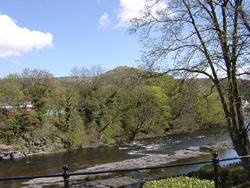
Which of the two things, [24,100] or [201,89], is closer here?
[201,89]

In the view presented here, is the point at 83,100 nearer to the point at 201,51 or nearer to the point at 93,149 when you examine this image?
the point at 93,149

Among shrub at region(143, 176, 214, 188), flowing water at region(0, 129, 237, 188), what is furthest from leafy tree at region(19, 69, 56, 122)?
shrub at region(143, 176, 214, 188)

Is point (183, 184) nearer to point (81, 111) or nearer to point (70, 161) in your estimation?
point (70, 161)

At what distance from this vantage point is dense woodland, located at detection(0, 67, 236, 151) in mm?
27352

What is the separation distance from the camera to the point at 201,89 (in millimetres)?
10859

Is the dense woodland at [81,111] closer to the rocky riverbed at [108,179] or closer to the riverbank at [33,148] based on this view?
the riverbank at [33,148]

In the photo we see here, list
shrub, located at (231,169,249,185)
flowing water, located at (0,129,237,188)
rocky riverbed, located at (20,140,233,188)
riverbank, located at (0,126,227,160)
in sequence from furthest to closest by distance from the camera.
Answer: riverbank, located at (0,126,227,160) < flowing water, located at (0,129,237,188) < rocky riverbed, located at (20,140,233,188) < shrub, located at (231,169,249,185)

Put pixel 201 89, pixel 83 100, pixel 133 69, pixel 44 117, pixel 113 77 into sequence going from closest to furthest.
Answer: pixel 133 69
pixel 201 89
pixel 44 117
pixel 83 100
pixel 113 77

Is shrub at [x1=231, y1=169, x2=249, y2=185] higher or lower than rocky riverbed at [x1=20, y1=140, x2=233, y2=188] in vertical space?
higher

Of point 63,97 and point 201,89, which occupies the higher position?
point 63,97

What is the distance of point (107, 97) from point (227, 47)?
28.4m

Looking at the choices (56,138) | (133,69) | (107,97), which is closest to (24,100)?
(56,138)

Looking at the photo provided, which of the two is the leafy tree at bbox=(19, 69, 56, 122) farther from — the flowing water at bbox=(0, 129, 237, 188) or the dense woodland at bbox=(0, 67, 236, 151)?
the flowing water at bbox=(0, 129, 237, 188)

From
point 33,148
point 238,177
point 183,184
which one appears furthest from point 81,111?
point 183,184
